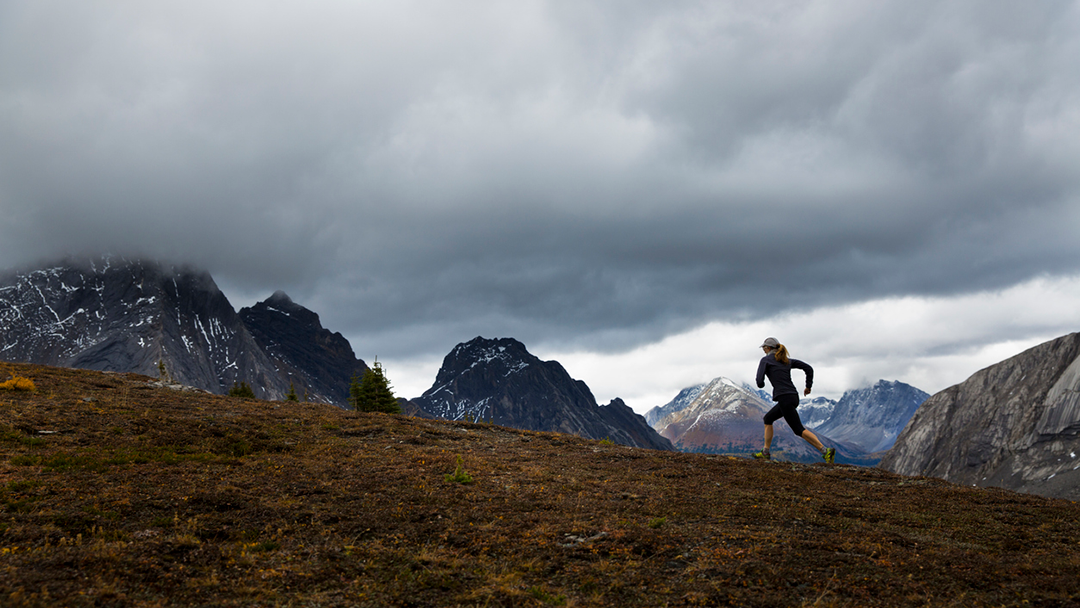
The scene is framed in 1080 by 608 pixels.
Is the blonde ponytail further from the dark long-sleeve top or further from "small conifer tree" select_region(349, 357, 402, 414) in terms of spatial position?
"small conifer tree" select_region(349, 357, 402, 414)

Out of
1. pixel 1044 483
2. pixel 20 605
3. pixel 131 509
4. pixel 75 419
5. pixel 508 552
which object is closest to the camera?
pixel 20 605

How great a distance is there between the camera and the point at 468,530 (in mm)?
11375

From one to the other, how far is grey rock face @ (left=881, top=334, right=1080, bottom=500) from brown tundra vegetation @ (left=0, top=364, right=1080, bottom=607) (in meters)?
123

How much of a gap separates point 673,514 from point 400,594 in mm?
6782

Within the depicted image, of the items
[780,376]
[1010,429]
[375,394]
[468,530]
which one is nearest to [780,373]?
[780,376]

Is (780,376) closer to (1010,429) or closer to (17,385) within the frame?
(17,385)

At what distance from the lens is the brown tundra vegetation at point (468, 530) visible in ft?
27.6

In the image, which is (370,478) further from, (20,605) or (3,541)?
(20,605)

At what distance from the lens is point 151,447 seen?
56.4 ft

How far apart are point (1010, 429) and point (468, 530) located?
180844mm

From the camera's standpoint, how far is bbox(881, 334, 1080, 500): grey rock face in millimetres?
117562

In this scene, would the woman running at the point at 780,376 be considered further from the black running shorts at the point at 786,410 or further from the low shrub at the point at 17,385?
the low shrub at the point at 17,385

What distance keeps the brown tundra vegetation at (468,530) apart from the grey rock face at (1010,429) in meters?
123

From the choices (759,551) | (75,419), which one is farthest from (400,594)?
(75,419)
